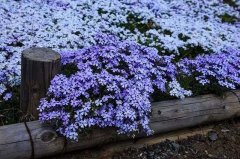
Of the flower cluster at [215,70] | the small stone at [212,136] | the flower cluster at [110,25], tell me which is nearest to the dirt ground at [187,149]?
the small stone at [212,136]

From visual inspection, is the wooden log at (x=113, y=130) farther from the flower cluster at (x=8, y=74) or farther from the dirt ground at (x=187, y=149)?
the flower cluster at (x=8, y=74)

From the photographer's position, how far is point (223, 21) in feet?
26.0

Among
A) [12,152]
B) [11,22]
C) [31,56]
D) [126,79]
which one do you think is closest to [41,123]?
[12,152]

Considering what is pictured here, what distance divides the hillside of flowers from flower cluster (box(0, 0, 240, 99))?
0.02 metres

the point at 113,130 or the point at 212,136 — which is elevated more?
the point at 113,130

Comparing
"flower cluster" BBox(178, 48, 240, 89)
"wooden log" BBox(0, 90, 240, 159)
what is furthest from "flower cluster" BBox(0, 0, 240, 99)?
"wooden log" BBox(0, 90, 240, 159)

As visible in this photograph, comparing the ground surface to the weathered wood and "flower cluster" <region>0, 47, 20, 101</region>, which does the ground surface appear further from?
"flower cluster" <region>0, 47, 20, 101</region>

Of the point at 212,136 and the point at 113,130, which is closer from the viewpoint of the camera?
the point at 113,130

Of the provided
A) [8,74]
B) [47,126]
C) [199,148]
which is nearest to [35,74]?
[47,126]

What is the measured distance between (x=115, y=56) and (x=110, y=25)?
2.27m

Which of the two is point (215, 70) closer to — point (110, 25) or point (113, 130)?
point (113, 130)

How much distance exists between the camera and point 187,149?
15.0 feet

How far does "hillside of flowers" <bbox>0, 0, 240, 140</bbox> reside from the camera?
4.05m

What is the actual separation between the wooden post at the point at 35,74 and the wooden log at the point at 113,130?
0.29 metres
